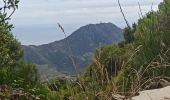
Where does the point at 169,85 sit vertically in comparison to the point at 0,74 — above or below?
below

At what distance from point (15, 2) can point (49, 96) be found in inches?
257

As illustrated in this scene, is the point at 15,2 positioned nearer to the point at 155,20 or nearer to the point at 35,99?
the point at 155,20

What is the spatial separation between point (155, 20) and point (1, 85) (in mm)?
9365

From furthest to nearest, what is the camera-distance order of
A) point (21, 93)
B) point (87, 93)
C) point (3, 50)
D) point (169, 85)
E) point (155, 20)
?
point (155, 20)
point (169, 85)
point (3, 50)
point (21, 93)
point (87, 93)

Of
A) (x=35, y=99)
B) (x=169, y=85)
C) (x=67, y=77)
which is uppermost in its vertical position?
(x=67, y=77)

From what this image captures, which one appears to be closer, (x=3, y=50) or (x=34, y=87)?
(x=34, y=87)

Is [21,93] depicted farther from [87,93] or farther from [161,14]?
[161,14]

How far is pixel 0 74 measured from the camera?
21.0 feet

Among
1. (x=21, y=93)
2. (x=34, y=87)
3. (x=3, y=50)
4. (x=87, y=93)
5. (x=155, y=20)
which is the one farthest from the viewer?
(x=155, y=20)

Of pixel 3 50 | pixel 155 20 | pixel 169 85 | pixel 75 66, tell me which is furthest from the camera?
pixel 155 20

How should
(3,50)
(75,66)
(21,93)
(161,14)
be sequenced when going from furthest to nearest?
(161,14), (3,50), (21,93), (75,66)

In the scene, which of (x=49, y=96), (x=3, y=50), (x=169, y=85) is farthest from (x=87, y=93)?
(x=169, y=85)

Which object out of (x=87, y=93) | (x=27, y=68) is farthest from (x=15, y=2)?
(x=87, y=93)

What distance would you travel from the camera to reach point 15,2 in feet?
40.2
